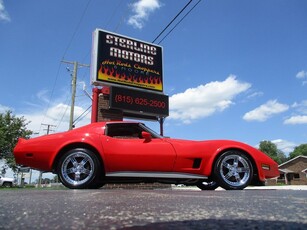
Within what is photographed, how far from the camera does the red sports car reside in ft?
17.3

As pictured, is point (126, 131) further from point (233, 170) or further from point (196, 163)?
A: point (233, 170)

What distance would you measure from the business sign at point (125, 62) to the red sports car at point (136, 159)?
786 centimetres

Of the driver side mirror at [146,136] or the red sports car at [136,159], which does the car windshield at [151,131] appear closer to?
the red sports car at [136,159]

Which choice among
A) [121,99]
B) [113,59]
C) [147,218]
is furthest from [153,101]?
[147,218]

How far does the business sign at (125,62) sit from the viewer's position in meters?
13.5

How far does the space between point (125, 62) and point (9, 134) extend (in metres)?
29.2

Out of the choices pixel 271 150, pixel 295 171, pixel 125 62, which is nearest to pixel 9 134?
pixel 125 62

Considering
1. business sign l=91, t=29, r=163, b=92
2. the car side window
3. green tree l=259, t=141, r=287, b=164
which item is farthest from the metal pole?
green tree l=259, t=141, r=287, b=164

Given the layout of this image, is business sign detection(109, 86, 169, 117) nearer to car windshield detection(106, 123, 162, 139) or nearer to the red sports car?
car windshield detection(106, 123, 162, 139)

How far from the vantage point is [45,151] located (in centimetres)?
534

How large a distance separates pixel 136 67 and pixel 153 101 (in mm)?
1921

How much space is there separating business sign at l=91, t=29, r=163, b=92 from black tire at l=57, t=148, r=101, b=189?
800 centimetres

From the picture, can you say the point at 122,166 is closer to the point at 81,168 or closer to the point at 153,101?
the point at 81,168

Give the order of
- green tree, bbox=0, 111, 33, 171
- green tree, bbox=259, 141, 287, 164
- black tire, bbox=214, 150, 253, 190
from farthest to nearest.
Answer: green tree, bbox=259, 141, 287, 164 < green tree, bbox=0, 111, 33, 171 < black tire, bbox=214, 150, 253, 190
